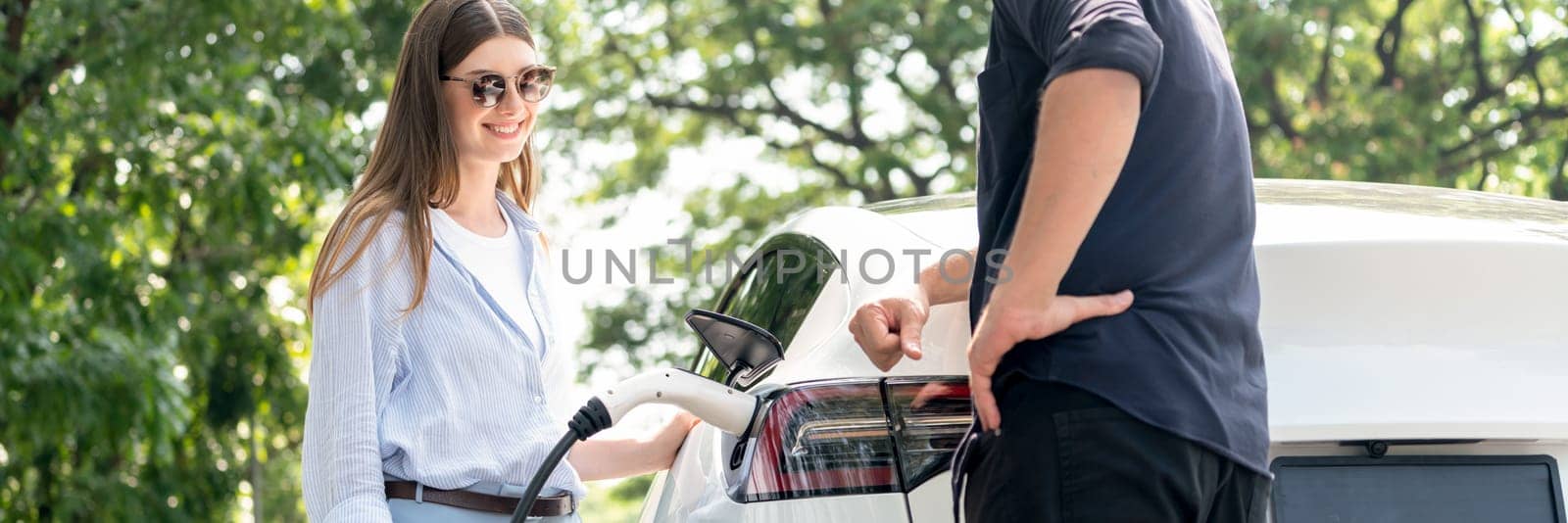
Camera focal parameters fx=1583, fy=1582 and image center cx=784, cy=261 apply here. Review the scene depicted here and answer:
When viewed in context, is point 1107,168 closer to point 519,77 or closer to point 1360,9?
point 519,77

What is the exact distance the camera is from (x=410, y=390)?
244 cm

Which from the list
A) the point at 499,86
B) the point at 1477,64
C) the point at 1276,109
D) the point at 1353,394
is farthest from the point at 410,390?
the point at 1477,64

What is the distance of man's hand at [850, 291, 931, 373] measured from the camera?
7.47ft

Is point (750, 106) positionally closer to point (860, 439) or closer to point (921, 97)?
point (921, 97)

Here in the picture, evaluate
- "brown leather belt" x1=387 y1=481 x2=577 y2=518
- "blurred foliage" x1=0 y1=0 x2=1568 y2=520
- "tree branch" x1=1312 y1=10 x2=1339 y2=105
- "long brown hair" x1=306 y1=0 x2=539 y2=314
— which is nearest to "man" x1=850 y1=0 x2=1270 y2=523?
"brown leather belt" x1=387 y1=481 x2=577 y2=518

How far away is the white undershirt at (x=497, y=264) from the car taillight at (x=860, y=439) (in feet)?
1.65

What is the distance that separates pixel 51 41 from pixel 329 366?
573 cm

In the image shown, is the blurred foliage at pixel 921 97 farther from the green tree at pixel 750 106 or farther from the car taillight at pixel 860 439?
the car taillight at pixel 860 439

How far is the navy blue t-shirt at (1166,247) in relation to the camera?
189cm

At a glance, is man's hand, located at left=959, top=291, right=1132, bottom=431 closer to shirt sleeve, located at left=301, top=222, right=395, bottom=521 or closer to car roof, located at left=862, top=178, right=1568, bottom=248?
car roof, located at left=862, top=178, right=1568, bottom=248

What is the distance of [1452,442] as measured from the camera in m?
2.12

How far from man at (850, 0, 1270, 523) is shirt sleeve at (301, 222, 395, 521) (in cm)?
87

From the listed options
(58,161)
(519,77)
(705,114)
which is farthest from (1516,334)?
(705,114)

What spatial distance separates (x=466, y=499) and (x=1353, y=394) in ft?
4.24
